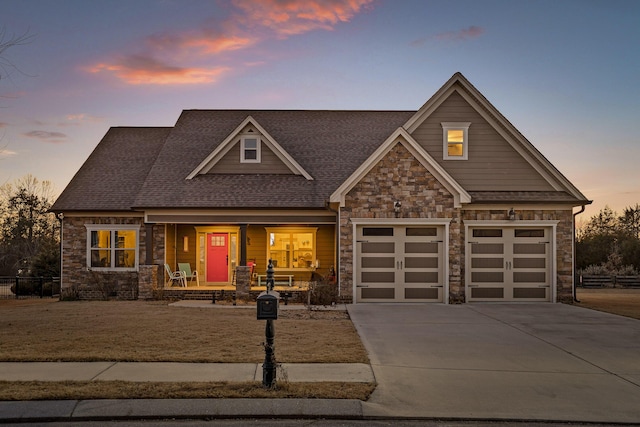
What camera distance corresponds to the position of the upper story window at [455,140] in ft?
61.9

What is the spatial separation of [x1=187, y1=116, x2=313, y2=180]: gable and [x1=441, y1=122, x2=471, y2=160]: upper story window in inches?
211

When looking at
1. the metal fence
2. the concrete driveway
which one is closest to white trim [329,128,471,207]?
the concrete driveway

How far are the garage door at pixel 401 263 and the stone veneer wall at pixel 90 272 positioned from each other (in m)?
7.76

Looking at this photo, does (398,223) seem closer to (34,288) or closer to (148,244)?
(148,244)

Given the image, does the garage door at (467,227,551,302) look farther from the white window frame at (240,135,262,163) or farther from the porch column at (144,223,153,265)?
the porch column at (144,223,153,265)

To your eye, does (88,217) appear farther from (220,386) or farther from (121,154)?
(220,386)

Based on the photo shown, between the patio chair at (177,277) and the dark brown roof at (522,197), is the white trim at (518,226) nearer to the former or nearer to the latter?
the dark brown roof at (522,197)

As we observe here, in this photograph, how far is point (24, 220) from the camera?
4225 centimetres

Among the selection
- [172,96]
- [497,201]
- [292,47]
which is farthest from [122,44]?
[497,201]

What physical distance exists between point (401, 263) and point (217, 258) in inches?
323

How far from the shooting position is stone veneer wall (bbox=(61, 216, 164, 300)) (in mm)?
Result: 19469

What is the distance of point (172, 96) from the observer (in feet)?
88.2

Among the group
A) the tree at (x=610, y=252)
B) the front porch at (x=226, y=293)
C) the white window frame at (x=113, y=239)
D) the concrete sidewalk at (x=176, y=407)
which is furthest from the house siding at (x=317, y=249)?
the tree at (x=610, y=252)

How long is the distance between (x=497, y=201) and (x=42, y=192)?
38.7m
